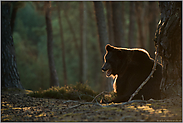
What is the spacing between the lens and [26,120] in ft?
13.4

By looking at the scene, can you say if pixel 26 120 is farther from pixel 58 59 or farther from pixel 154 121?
pixel 58 59

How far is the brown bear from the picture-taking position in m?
5.39

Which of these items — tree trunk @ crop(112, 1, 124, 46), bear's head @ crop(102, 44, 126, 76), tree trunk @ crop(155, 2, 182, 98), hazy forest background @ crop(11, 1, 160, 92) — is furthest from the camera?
hazy forest background @ crop(11, 1, 160, 92)

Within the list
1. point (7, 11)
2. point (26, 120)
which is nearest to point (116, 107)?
point (26, 120)

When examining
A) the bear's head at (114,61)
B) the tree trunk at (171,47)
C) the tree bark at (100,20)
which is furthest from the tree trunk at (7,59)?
the tree trunk at (171,47)

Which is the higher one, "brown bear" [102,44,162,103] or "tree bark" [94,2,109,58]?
"tree bark" [94,2,109,58]

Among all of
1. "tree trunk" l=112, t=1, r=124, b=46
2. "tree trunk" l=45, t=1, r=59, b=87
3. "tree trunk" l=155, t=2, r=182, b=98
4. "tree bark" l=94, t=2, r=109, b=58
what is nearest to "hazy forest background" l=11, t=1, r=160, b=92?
"tree trunk" l=45, t=1, r=59, b=87

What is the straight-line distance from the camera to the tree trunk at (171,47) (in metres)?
4.62

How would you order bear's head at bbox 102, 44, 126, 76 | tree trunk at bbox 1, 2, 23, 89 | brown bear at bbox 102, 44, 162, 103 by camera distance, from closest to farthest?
brown bear at bbox 102, 44, 162, 103
bear's head at bbox 102, 44, 126, 76
tree trunk at bbox 1, 2, 23, 89

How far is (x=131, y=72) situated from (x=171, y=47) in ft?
4.58

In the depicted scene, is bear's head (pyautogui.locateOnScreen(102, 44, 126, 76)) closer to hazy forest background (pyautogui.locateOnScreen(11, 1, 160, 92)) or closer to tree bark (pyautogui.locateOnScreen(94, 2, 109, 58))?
tree bark (pyautogui.locateOnScreen(94, 2, 109, 58))

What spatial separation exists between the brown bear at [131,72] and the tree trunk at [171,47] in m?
0.39

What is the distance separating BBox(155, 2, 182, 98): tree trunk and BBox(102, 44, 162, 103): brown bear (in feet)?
1.29

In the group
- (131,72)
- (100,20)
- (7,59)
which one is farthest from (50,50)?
(131,72)
